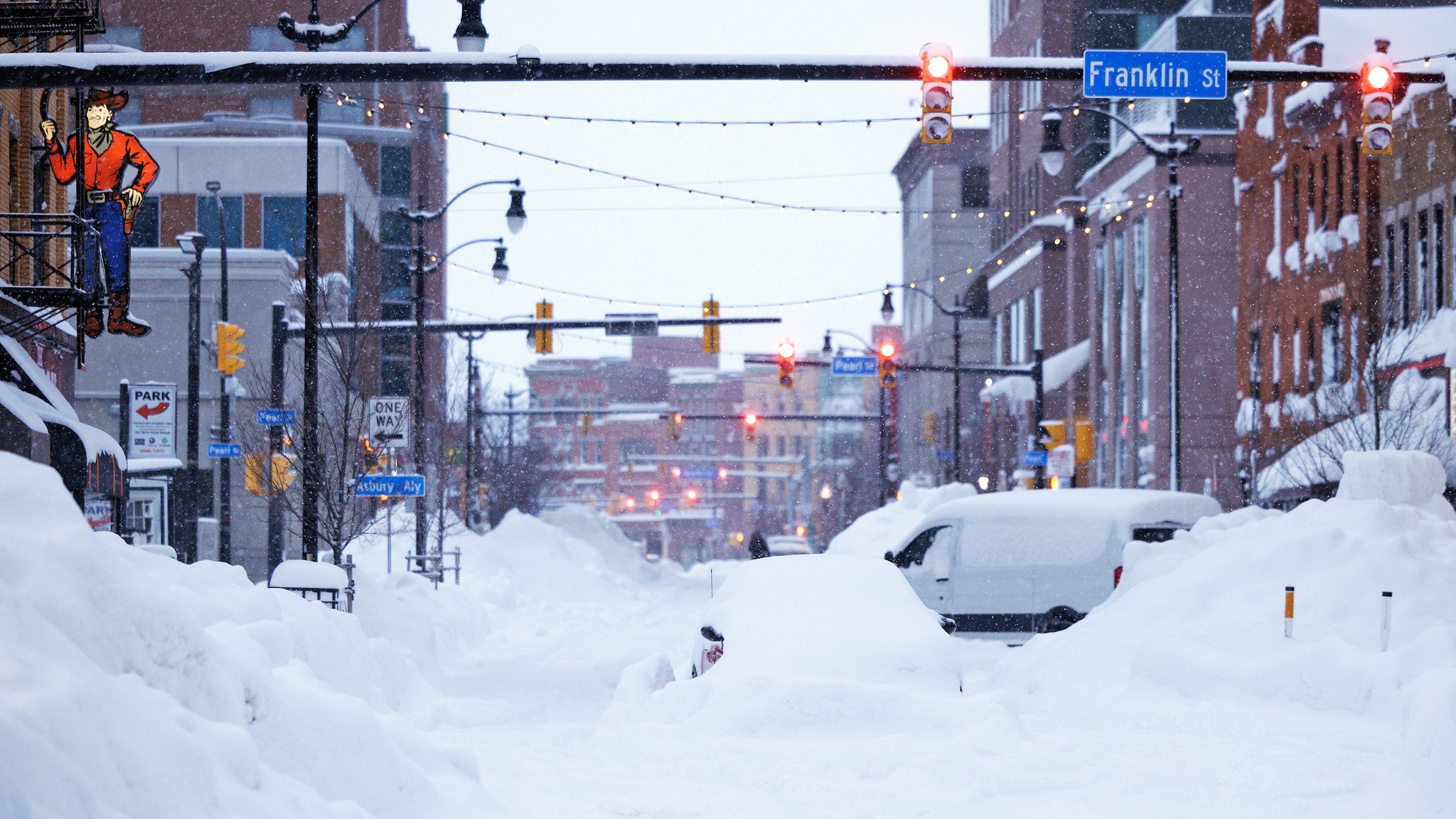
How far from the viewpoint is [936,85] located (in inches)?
529

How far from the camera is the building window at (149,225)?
58812 millimetres

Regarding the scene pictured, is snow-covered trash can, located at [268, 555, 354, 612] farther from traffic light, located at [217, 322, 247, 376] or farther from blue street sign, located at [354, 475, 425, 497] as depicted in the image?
traffic light, located at [217, 322, 247, 376]

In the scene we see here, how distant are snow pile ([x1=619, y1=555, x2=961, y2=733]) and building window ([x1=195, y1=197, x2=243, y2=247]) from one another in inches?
1941

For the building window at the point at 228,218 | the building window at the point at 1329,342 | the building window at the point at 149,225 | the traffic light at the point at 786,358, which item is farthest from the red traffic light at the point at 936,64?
the building window at the point at 149,225

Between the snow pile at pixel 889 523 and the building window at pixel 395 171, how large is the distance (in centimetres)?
3663

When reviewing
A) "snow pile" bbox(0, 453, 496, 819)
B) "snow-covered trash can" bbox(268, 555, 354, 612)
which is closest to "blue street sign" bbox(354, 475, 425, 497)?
"snow-covered trash can" bbox(268, 555, 354, 612)

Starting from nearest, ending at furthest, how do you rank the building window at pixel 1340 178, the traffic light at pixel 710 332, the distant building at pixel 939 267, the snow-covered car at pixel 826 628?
the snow-covered car at pixel 826 628 < the traffic light at pixel 710 332 < the building window at pixel 1340 178 < the distant building at pixel 939 267

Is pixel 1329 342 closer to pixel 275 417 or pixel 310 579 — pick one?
pixel 275 417

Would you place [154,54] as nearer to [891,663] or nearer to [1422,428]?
[891,663]

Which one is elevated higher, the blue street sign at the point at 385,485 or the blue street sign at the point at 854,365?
the blue street sign at the point at 854,365

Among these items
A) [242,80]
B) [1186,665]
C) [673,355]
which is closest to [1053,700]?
[1186,665]

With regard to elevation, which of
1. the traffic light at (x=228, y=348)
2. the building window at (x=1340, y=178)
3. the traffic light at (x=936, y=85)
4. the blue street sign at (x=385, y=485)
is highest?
the building window at (x=1340, y=178)

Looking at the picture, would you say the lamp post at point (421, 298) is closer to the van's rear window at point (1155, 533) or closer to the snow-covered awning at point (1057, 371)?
the van's rear window at point (1155, 533)

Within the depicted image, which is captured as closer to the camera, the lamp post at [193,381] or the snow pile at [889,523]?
the lamp post at [193,381]
